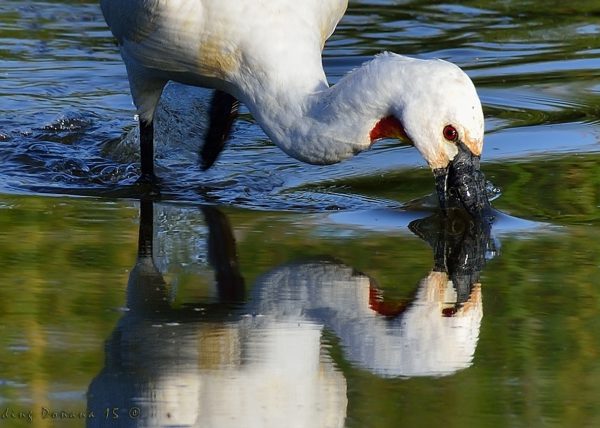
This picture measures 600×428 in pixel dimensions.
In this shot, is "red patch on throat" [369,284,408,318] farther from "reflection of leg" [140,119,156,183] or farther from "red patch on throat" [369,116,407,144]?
"reflection of leg" [140,119,156,183]

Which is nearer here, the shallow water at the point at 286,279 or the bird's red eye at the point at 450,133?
the shallow water at the point at 286,279

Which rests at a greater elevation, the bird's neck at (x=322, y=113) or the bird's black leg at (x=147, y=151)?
the bird's neck at (x=322, y=113)

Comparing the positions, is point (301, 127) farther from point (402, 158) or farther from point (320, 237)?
point (402, 158)

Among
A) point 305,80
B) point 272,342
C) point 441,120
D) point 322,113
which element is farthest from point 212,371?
point 305,80

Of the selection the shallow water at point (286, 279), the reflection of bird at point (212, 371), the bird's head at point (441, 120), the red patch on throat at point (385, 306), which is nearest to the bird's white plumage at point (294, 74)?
the bird's head at point (441, 120)

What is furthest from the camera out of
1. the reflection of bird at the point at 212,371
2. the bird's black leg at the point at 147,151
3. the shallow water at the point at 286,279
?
the bird's black leg at the point at 147,151

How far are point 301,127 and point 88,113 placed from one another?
2.91 metres

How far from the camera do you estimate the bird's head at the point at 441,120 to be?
19.2 ft

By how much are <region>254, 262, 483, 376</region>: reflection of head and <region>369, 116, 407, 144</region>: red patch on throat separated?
2.02 ft

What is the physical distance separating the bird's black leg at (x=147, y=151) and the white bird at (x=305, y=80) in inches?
18.4

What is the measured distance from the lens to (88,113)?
8977 millimetres

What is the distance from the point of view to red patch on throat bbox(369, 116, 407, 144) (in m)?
6.09

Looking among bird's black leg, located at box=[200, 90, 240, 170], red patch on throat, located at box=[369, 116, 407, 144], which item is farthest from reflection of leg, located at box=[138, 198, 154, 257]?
red patch on throat, located at box=[369, 116, 407, 144]

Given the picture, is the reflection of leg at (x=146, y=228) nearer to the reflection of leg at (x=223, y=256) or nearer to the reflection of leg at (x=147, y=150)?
the reflection of leg at (x=223, y=256)
